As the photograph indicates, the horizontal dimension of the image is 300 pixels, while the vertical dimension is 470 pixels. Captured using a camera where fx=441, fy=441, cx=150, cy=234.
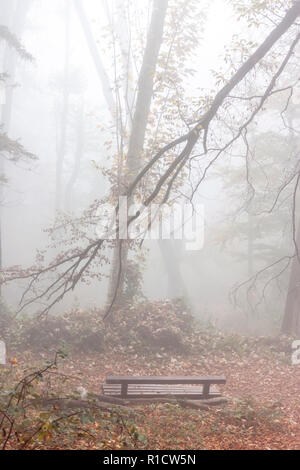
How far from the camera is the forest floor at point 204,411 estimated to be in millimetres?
4887

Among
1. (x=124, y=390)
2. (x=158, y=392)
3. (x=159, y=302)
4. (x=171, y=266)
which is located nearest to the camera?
(x=124, y=390)

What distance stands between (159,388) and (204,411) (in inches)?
35.3

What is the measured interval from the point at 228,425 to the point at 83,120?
25.6 meters

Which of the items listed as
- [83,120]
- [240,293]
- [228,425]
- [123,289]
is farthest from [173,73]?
[83,120]

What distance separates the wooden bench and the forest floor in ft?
1.11

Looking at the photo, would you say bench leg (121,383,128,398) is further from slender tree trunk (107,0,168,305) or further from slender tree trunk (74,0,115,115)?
slender tree trunk (74,0,115,115)

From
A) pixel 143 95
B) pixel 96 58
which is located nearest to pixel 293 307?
pixel 143 95

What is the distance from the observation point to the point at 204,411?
6.57 m

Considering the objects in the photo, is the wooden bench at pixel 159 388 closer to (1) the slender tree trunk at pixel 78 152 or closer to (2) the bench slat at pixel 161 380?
(2) the bench slat at pixel 161 380

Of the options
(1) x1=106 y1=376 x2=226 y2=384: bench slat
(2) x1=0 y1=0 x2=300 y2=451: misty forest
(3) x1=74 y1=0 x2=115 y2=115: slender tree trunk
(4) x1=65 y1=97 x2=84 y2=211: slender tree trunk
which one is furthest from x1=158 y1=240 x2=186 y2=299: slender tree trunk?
(1) x1=106 y1=376 x2=226 y2=384: bench slat

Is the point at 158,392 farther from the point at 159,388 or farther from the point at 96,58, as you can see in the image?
the point at 96,58

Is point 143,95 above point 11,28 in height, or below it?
below

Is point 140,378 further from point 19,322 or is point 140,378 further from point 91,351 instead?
point 19,322

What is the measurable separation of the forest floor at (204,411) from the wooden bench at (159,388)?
34 centimetres
